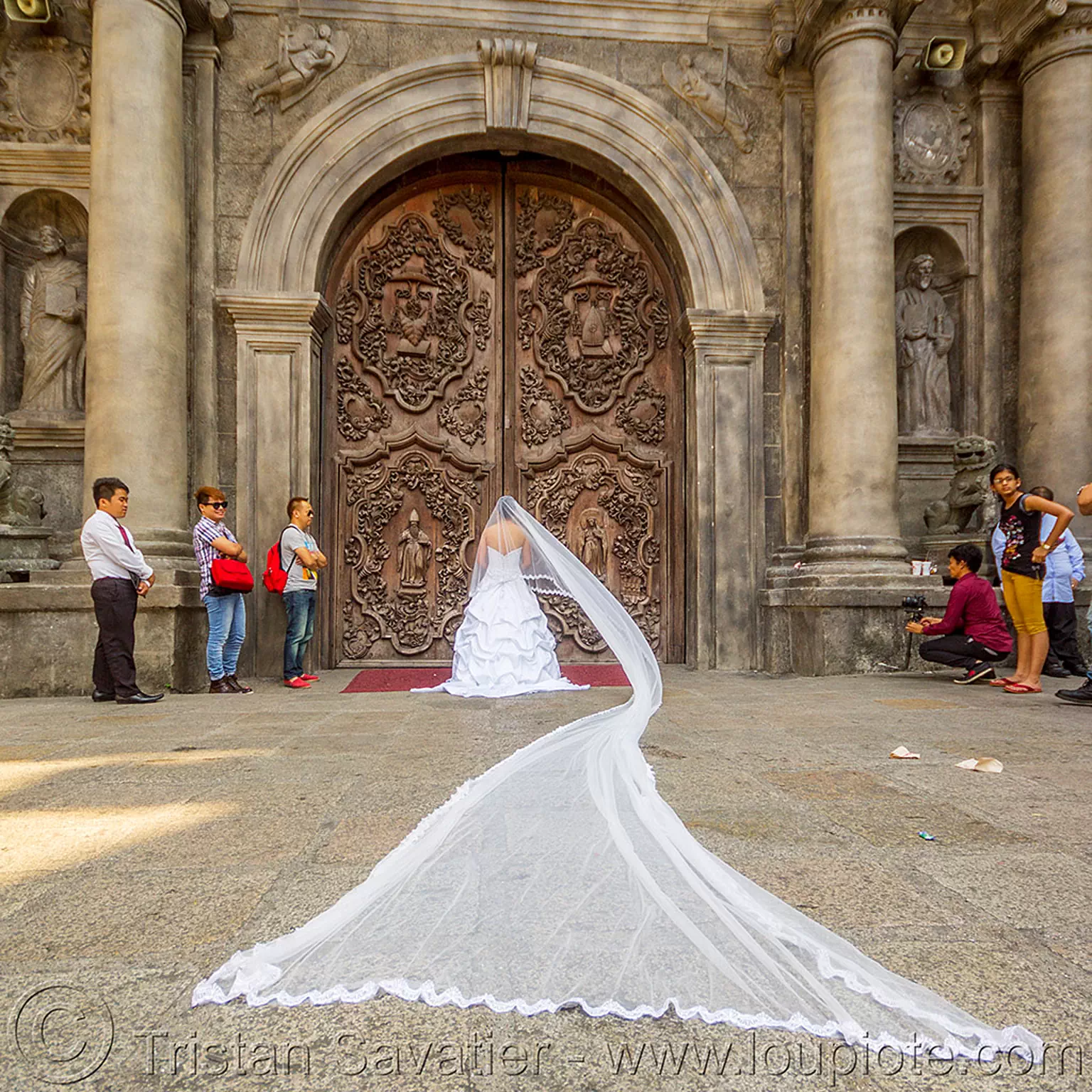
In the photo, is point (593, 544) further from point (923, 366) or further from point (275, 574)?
point (923, 366)

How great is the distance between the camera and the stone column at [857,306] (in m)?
7.70

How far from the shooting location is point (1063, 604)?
23.6 ft

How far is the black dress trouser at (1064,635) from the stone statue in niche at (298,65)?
8.38 meters

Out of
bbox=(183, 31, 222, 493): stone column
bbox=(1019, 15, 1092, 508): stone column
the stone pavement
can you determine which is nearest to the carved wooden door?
bbox=(183, 31, 222, 493): stone column

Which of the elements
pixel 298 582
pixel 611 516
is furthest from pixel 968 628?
pixel 298 582

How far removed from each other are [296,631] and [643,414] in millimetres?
4388

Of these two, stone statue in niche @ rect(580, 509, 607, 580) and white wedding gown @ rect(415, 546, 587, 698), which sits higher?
stone statue in niche @ rect(580, 509, 607, 580)

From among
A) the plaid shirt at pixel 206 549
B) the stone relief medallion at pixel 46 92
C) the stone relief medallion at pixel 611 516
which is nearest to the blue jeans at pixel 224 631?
the plaid shirt at pixel 206 549

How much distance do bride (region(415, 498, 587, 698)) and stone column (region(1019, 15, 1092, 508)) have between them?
5.13 m

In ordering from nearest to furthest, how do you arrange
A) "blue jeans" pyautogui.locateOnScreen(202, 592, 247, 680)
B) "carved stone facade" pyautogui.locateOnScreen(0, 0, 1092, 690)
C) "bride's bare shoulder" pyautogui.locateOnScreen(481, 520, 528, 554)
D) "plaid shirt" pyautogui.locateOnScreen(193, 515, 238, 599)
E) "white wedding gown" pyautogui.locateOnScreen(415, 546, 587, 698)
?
"plaid shirt" pyautogui.locateOnScreen(193, 515, 238, 599) → "blue jeans" pyautogui.locateOnScreen(202, 592, 247, 680) → "white wedding gown" pyautogui.locateOnScreen(415, 546, 587, 698) → "bride's bare shoulder" pyautogui.locateOnScreen(481, 520, 528, 554) → "carved stone facade" pyautogui.locateOnScreen(0, 0, 1092, 690)

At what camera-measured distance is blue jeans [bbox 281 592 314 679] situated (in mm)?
7086

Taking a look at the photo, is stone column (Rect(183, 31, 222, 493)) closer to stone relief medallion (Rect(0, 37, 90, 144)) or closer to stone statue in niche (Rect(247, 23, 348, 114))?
stone statue in niche (Rect(247, 23, 348, 114))

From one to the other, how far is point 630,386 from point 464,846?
7466mm

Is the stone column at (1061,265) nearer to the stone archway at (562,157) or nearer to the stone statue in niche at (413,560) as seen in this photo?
the stone archway at (562,157)
